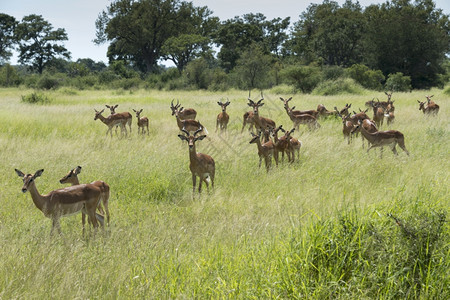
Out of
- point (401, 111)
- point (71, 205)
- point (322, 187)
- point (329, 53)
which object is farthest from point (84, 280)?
point (329, 53)

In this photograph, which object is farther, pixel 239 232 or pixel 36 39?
pixel 36 39

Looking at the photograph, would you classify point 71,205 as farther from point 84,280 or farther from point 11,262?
point 84,280

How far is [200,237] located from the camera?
174 inches

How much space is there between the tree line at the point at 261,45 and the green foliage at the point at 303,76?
76 millimetres

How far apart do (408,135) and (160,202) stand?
26.1 ft

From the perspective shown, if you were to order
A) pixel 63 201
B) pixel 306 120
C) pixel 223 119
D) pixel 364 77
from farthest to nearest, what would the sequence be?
pixel 364 77 < pixel 223 119 < pixel 306 120 < pixel 63 201

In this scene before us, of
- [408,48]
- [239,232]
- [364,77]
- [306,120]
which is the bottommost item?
[239,232]

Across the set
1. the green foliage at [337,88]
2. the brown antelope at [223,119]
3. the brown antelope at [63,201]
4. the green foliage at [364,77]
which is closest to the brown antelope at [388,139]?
the brown antelope at [223,119]

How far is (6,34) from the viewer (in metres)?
58.7

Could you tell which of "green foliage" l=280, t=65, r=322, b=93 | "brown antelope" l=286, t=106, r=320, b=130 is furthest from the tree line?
"brown antelope" l=286, t=106, r=320, b=130

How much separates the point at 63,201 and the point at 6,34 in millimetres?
63913

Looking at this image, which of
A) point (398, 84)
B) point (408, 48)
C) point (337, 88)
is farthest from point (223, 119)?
point (408, 48)

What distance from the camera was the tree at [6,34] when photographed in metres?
57.8

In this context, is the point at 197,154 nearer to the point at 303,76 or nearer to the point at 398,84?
the point at 303,76
